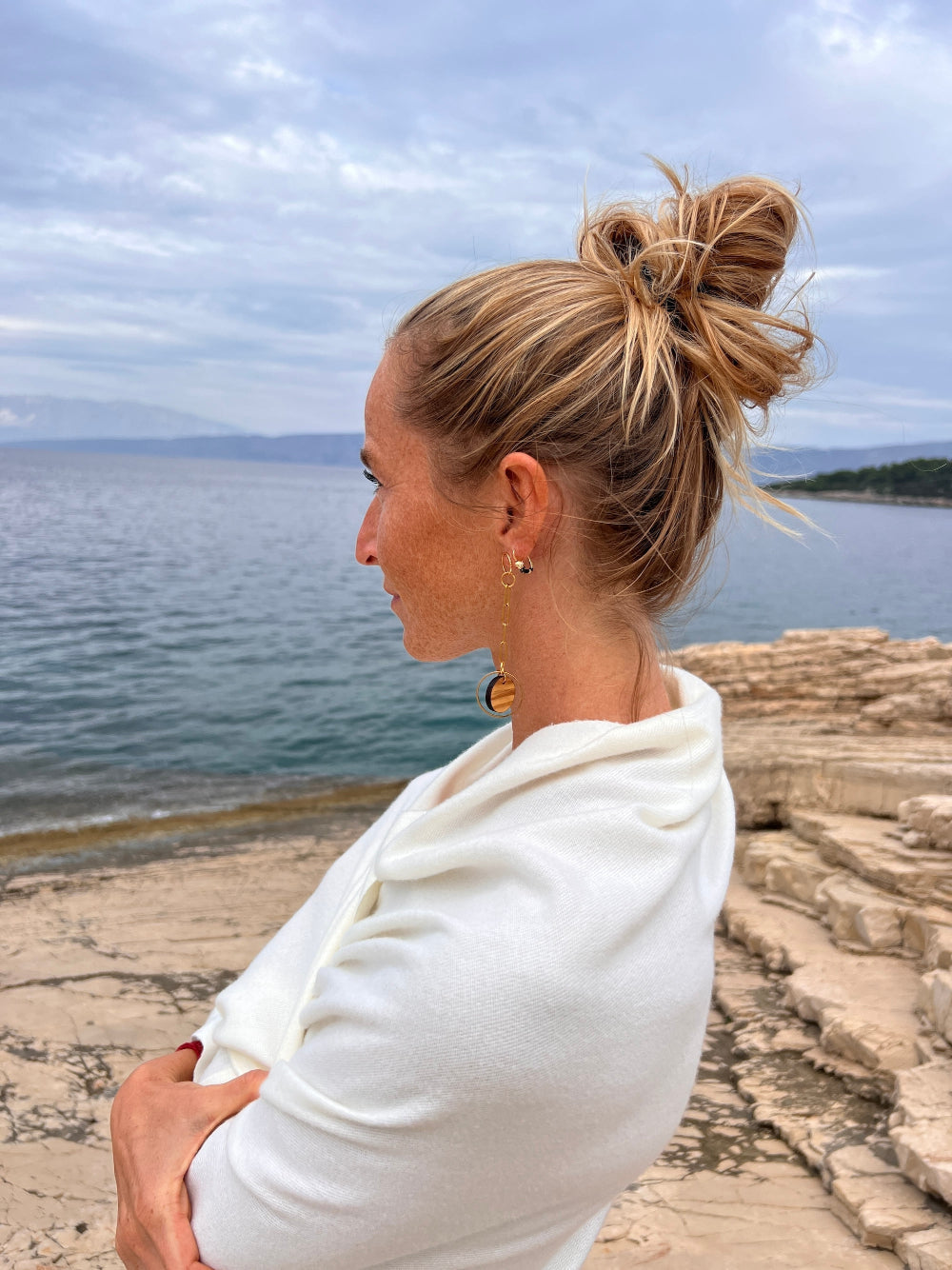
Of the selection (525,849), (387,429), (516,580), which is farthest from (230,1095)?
(387,429)

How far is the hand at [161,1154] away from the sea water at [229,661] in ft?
2.57

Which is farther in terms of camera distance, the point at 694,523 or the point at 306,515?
the point at 306,515

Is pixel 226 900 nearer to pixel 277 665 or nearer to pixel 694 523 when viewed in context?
pixel 694 523

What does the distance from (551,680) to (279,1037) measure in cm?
65

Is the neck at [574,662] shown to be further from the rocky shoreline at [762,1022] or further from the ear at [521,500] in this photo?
the rocky shoreline at [762,1022]

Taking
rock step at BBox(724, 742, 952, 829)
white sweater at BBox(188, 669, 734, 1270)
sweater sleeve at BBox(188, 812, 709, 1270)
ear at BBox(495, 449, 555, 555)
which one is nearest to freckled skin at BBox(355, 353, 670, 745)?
ear at BBox(495, 449, 555, 555)

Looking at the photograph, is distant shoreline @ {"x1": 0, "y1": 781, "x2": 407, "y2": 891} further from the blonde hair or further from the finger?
the blonde hair

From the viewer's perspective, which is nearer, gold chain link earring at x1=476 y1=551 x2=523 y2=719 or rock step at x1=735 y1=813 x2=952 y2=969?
gold chain link earring at x1=476 y1=551 x2=523 y2=719

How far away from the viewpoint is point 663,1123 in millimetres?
1145

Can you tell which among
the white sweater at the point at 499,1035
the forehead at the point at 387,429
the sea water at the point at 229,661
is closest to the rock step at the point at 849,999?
the sea water at the point at 229,661

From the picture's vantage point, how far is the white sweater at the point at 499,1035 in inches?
38.0

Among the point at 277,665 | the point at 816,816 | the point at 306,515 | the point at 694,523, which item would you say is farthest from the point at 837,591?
the point at 306,515

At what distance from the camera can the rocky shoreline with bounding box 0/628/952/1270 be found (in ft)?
8.07

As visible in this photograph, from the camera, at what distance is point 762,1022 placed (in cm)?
348
